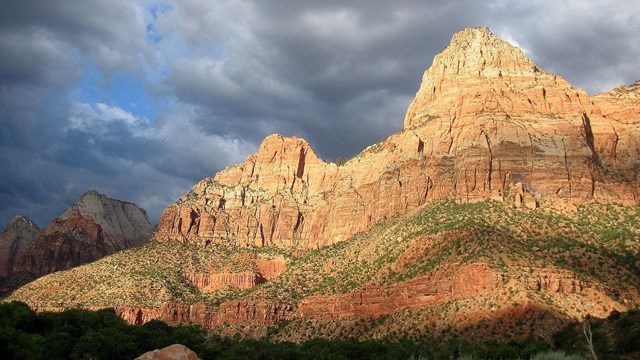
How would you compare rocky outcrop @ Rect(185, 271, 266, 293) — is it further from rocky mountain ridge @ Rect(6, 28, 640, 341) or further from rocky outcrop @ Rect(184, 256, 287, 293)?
rocky mountain ridge @ Rect(6, 28, 640, 341)

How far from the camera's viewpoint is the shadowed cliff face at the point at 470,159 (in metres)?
118

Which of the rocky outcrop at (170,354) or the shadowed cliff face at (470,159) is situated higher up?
the shadowed cliff face at (470,159)

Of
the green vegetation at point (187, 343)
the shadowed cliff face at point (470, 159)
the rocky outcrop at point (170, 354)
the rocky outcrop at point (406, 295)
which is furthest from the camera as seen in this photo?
the shadowed cliff face at point (470, 159)

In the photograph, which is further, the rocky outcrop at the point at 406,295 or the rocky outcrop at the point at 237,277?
the rocky outcrop at the point at 237,277

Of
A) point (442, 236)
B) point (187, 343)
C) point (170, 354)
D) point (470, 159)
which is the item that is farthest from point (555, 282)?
point (170, 354)

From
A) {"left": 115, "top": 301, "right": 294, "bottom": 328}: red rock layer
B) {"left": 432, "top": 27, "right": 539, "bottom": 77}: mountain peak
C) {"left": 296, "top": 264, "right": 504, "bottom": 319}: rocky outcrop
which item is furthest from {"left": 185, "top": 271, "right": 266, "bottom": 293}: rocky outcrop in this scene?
{"left": 432, "top": 27, "right": 539, "bottom": 77}: mountain peak

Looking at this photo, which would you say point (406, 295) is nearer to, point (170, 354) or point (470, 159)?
point (470, 159)

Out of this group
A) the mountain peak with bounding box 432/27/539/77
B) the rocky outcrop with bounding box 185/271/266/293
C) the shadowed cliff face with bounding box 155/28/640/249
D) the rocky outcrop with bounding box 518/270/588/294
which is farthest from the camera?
the rocky outcrop with bounding box 185/271/266/293

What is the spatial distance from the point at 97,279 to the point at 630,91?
11291 centimetres

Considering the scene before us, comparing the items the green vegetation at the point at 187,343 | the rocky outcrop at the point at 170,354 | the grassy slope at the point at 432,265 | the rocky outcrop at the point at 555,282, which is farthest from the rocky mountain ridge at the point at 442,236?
the rocky outcrop at the point at 170,354

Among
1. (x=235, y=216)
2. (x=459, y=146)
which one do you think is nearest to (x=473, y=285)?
(x=459, y=146)

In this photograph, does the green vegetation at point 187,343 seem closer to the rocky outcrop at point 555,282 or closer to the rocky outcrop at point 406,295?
the rocky outcrop at point 555,282

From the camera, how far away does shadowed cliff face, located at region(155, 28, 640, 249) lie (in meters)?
118

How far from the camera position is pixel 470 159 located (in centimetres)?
12206
